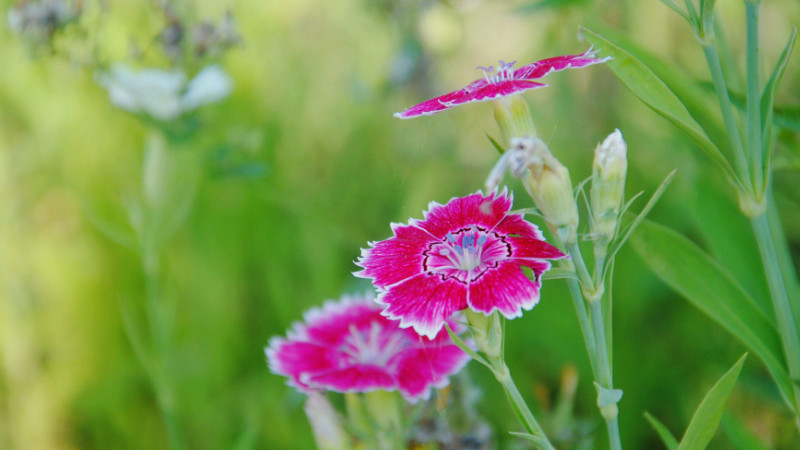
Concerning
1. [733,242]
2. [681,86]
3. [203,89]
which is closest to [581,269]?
[681,86]

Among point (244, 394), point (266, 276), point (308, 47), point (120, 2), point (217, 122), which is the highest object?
point (120, 2)

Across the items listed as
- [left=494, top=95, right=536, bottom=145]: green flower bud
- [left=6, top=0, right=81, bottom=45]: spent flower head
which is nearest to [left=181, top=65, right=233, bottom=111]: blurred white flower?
[left=6, top=0, right=81, bottom=45]: spent flower head

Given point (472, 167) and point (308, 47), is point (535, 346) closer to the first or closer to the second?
point (472, 167)

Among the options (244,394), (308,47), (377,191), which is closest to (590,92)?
(377,191)

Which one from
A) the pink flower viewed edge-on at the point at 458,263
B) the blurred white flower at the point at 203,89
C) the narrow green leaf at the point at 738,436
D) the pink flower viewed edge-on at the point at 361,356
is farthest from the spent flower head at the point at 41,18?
the narrow green leaf at the point at 738,436

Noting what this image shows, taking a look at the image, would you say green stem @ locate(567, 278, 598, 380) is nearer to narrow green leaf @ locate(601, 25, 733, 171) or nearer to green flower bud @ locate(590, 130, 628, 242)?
green flower bud @ locate(590, 130, 628, 242)

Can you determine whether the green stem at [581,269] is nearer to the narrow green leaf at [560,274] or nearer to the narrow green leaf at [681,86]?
the narrow green leaf at [560,274]

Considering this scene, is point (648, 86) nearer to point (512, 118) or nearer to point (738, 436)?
point (512, 118)
